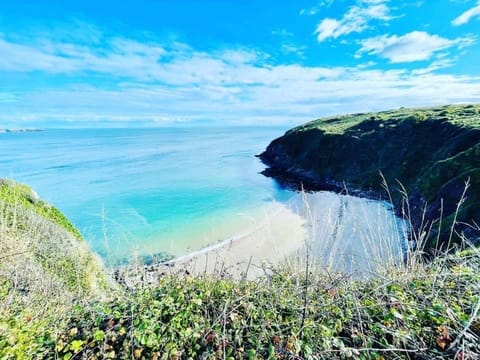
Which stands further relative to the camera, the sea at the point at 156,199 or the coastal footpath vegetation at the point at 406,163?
the sea at the point at 156,199

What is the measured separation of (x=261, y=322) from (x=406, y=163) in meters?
38.2

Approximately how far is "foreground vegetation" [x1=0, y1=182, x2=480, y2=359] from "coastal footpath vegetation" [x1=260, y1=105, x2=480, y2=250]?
1300 centimetres

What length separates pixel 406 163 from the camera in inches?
1336

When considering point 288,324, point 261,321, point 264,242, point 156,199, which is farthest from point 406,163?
point 261,321

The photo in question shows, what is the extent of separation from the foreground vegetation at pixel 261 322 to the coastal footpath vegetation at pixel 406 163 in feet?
42.7

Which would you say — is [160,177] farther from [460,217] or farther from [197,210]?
[460,217]

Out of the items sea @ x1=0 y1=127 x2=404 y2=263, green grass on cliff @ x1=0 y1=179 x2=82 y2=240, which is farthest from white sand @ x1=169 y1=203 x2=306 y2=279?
green grass on cliff @ x1=0 y1=179 x2=82 y2=240

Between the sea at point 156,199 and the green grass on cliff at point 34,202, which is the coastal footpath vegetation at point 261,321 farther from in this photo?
the sea at point 156,199

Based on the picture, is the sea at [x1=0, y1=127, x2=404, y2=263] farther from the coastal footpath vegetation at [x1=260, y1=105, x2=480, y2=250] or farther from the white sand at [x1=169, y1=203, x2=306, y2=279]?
the coastal footpath vegetation at [x1=260, y1=105, x2=480, y2=250]

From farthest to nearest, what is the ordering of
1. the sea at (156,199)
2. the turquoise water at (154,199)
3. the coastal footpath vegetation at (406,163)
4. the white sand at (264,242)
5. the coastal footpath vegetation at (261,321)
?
the turquoise water at (154,199) < the sea at (156,199) < the coastal footpath vegetation at (406,163) < the white sand at (264,242) < the coastal footpath vegetation at (261,321)

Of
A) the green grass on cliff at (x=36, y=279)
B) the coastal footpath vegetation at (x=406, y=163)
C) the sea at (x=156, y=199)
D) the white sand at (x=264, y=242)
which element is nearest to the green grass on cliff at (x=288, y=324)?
the green grass on cliff at (x=36, y=279)

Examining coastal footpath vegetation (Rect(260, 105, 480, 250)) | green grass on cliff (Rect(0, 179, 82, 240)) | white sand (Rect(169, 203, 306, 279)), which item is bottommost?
white sand (Rect(169, 203, 306, 279))

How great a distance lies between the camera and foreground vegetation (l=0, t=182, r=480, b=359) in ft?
8.29

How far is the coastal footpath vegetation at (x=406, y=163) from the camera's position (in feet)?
59.7
